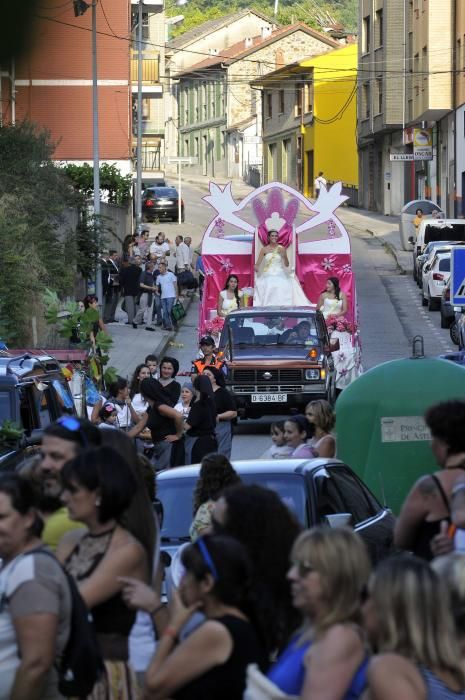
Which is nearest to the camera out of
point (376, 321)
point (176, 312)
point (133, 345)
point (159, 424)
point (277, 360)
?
point (159, 424)

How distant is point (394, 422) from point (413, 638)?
24.2 ft

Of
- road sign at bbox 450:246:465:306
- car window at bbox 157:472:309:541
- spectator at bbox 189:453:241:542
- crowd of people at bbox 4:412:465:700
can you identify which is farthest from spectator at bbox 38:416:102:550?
road sign at bbox 450:246:465:306

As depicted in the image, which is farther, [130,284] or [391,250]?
[391,250]

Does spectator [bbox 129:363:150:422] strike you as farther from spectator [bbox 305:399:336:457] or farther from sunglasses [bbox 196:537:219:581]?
sunglasses [bbox 196:537:219:581]

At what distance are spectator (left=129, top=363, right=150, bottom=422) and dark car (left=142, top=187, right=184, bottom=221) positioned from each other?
47993 mm

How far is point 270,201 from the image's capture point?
1071 inches

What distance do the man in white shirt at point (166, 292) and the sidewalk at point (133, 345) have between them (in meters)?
0.30

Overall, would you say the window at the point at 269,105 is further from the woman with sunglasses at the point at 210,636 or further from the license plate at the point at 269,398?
the woman with sunglasses at the point at 210,636

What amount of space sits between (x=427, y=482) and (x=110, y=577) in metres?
1.95

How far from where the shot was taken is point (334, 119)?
258 ft

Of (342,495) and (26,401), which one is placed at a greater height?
(26,401)

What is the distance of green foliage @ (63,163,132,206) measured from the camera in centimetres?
4203

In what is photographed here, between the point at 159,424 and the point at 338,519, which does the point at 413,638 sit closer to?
the point at 338,519

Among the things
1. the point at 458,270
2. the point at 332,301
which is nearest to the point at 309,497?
the point at 458,270
